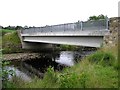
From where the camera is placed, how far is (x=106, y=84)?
22.1 feet

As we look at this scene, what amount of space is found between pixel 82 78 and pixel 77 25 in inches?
554

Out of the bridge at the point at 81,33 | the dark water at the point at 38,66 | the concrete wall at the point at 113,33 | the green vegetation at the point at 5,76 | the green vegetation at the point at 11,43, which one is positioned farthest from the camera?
the green vegetation at the point at 11,43

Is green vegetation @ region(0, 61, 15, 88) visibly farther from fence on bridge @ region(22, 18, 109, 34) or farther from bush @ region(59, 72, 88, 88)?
fence on bridge @ region(22, 18, 109, 34)

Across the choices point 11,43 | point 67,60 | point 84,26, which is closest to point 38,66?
point 67,60

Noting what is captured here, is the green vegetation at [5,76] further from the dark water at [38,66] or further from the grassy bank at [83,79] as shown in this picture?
the dark water at [38,66]

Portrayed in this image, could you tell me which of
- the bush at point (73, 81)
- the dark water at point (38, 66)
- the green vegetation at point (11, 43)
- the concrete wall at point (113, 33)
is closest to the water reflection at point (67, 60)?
the dark water at point (38, 66)

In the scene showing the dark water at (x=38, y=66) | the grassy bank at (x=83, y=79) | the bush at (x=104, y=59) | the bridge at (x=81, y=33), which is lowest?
the dark water at (x=38, y=66)

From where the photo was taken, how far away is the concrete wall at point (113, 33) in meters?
13.1

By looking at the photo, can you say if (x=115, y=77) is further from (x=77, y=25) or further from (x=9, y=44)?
(x=9, y=44)

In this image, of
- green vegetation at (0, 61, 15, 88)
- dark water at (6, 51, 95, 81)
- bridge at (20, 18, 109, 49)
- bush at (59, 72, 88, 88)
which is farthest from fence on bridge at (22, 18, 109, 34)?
green vegetation at (0, 61, 15, 88)

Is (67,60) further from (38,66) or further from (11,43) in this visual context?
(11,43)

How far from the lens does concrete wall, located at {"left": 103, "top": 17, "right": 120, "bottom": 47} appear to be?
43.1 ft

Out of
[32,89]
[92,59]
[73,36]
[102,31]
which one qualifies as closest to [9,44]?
[73,36]

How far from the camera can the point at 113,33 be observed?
44.5 feet
